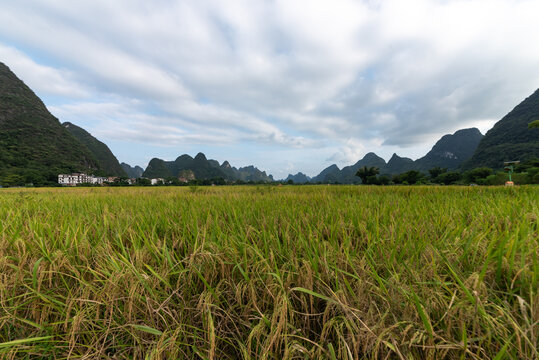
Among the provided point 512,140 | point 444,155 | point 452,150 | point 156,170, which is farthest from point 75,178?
point 452,150

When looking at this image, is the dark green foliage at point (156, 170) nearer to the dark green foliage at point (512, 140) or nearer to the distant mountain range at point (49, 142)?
the distant mountain range at point (49, 142)

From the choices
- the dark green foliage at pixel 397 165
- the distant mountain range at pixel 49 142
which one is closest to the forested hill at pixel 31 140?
the distant mountain range at pixel 49 142

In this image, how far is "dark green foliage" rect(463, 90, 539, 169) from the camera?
57344 millimetres

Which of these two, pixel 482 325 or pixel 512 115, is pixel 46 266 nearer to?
pixel 482 325

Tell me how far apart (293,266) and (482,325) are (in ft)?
2.44

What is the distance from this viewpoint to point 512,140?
67.4 m

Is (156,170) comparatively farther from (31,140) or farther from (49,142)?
(31,140)

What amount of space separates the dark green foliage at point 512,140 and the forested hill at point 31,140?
424ft

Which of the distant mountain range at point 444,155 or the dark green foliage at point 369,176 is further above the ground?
the distant mountain range at point 444,155

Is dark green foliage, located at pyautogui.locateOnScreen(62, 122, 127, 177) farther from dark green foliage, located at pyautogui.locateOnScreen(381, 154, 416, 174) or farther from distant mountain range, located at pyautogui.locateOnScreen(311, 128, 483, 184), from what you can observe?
dark green foliage, located at pyautogui.locateOnScreen(381, 154, 416, 174)

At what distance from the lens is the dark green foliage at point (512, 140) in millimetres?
57344

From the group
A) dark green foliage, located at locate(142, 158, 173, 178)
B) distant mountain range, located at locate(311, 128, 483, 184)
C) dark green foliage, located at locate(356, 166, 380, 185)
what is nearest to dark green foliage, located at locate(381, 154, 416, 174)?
distant mountain range, located at locate(311, 128, 483, 184)

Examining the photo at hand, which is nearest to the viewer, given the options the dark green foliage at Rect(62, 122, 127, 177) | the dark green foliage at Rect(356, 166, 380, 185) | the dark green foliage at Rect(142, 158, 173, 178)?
the dark green foliage at Rect(356, 166, 380, 185)

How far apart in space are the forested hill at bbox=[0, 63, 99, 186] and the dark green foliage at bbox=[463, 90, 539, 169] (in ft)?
424
